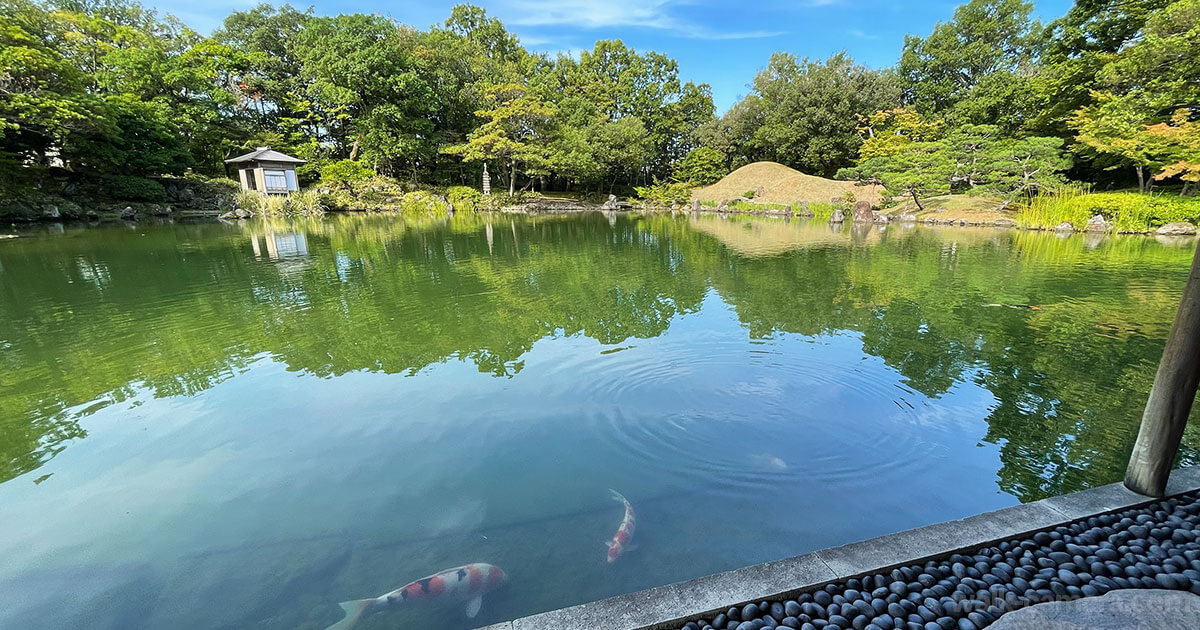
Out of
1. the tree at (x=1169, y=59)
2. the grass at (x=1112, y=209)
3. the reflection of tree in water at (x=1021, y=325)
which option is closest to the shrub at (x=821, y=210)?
the grass at (x=1112, y=209)

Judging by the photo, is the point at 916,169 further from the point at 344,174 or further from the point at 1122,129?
the point at 344,174

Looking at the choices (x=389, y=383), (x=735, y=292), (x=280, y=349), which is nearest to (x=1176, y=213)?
(x=735, y=292)

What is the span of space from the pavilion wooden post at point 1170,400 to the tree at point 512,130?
2565 centimetres

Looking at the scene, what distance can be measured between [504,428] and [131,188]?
24007mm

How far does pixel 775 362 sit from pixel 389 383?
3.30 m

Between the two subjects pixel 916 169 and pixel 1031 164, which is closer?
pixel 1031 164

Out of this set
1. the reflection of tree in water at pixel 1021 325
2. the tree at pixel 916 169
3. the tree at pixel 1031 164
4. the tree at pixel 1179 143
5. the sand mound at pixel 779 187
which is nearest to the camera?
the reflection of tree in water at pixel 1021 325

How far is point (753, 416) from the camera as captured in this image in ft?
11.7

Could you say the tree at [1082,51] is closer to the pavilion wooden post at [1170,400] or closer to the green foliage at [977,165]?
the green foliage at [977,165]

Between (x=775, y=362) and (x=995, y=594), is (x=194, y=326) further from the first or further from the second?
(x=995, y=594)

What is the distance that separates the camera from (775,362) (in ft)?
15.0

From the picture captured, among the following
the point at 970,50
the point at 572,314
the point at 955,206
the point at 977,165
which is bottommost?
the point at 572,314

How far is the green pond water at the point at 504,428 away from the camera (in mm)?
2242

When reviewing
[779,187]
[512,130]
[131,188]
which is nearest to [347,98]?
[512,130]
